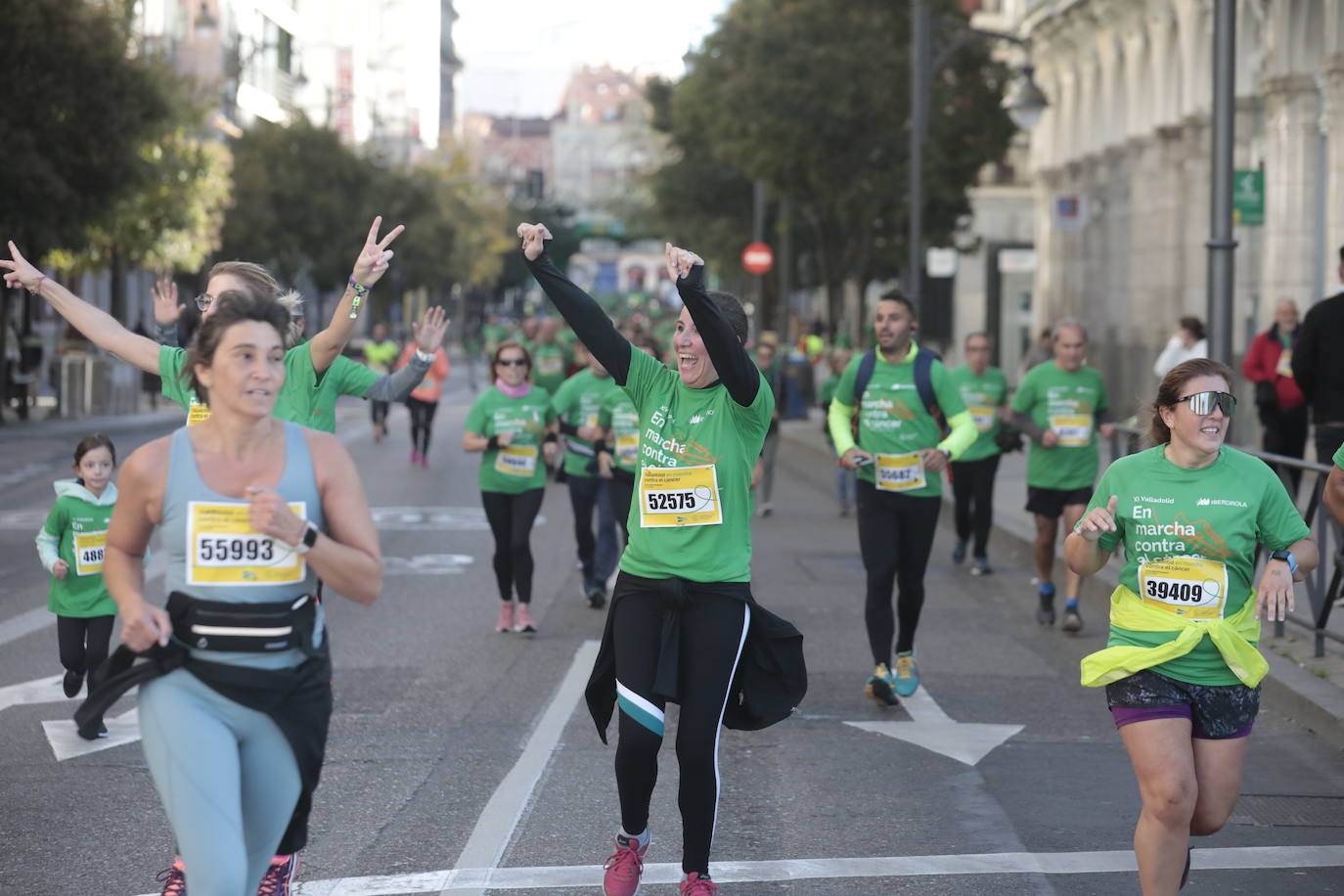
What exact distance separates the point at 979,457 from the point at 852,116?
20.7 metres

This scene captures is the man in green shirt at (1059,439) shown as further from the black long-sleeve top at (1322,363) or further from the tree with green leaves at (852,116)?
the tree with green leaves at (852,116)

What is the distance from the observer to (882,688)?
925 centimetres

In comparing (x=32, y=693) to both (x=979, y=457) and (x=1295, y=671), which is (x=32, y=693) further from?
(x=979, y=457)

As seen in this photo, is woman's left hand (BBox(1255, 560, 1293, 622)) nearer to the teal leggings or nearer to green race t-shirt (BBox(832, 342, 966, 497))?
the teal leggings

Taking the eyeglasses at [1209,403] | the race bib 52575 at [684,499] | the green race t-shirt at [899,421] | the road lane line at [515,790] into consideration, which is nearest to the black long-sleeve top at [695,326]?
the race bib 52575 at [684,499]

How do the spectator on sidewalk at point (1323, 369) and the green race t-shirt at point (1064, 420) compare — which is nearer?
the spectator on sidewalk at point (1323, 369)

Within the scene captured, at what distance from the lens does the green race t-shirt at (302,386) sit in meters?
6.12

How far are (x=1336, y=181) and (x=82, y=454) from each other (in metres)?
17.1

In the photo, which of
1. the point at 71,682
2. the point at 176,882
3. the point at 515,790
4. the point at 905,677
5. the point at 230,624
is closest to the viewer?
the point at 230,624

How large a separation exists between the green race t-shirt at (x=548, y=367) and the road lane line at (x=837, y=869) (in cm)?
1555

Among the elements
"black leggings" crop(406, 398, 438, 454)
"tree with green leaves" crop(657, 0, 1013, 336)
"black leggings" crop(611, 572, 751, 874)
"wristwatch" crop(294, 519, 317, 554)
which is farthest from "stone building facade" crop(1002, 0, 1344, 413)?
"wristwatch" crop(294, 519, 317, 554)

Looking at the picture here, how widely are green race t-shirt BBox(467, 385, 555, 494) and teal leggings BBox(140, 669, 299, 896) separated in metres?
7.15

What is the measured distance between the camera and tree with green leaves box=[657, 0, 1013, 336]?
34.2m

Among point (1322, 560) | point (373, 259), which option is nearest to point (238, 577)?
point (373, 259)
